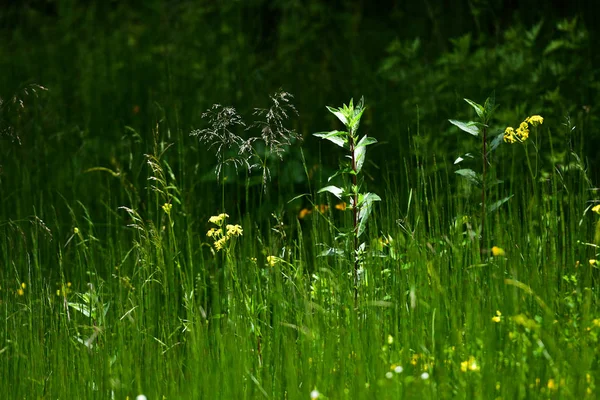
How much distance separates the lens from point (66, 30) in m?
7.98

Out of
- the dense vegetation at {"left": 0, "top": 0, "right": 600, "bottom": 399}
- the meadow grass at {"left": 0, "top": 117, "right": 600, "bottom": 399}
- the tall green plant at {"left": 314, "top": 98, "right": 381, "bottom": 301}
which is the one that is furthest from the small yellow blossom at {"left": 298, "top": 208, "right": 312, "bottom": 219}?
the tall green plant at {"left": 314, "top": 98, "right": 381, "bottom": 301}

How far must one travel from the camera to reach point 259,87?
585 centimetres

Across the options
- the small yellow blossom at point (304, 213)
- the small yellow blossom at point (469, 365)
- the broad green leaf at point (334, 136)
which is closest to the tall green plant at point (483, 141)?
the broad green leaf at point (334, 136)

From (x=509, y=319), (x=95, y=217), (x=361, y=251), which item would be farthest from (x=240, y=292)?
(x=95, y=217)

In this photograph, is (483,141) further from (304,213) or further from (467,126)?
(304,213)

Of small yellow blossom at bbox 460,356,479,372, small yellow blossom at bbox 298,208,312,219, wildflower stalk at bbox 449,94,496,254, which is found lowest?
Result: small yellow blossom at bbox 460,356,479,372

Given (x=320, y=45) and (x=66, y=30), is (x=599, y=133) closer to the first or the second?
(x=320, y=45)

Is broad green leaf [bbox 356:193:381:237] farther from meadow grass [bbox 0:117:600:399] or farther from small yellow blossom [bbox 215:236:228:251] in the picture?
small yellow blossom [bbox 215:236:228:251]

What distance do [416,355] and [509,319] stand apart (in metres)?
0.29

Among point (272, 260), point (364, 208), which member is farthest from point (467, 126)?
point (272, 260)

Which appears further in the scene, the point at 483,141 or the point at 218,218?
the point at 483,141

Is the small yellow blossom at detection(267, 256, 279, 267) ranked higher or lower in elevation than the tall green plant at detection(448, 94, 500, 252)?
lower

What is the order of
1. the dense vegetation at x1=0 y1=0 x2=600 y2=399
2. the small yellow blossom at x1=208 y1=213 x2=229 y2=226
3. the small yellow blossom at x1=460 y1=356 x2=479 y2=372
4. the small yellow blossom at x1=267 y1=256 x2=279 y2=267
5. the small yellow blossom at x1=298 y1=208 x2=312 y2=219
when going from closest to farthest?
the small yellow blossom at x1=460 y1=356 x2=479 y2=372
the dense vegetation at x1=0 y1=0 x2=600 y2=399
the small yellow blossom at x1=267 y1=256 x2=279 y2=267
the small yellow blossom at x1=208 y1=213 x2=229 y2=226
the small yellow blossom at x1=298 y1=208 x2=312 y2=219

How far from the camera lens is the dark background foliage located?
4.46 meters
